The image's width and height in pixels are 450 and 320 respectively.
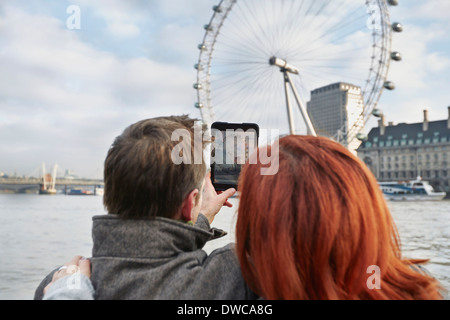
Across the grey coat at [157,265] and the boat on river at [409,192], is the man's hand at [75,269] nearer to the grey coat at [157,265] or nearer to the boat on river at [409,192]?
the grey coat at [157,265]

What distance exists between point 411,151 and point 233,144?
70026mm

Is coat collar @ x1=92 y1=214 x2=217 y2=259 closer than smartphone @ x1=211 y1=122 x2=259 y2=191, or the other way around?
coat collar @ x1=92 y1=214 x2=217 y2=259

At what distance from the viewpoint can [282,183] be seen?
107cm

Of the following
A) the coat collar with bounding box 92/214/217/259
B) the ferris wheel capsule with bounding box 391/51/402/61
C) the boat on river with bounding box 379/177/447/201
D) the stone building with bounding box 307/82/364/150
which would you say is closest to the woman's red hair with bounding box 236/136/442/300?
the coat collar with bounding box 92/214/217/259

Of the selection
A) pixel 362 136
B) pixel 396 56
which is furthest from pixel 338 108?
pixel 396 56

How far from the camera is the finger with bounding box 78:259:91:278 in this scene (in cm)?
124

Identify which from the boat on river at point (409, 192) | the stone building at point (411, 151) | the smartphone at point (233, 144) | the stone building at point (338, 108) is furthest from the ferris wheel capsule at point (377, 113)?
the stone building at point (411, 151)

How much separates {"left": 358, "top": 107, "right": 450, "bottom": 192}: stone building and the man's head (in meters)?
65.3

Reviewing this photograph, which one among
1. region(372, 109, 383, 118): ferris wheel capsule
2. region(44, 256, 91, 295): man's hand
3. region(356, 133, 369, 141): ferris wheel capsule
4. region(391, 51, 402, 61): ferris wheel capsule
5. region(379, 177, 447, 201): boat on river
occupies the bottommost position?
region(379, 177, 447, 201): boat on river

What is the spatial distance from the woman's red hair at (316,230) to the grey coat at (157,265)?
8 centimetres

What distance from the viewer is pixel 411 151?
6625cm

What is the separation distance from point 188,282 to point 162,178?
0.28 metres

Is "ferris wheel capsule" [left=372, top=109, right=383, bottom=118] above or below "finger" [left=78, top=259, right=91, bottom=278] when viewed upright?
above

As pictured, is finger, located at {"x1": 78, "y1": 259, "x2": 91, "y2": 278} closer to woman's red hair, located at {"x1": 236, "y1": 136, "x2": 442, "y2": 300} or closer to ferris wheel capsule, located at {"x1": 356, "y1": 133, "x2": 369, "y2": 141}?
woman's red hair, located at {"x1": 236, "y1": 136, "x2": 442, "y2": 300}
